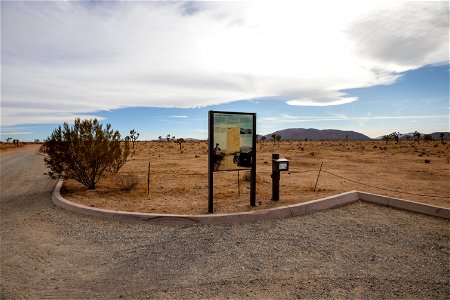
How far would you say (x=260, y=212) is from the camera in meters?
6.39

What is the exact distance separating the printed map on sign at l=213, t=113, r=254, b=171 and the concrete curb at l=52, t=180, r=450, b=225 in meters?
1.28

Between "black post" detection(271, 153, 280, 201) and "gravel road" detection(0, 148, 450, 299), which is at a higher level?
"black post" detection(271, 153, 280, 201)

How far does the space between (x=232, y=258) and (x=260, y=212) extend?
1.97m

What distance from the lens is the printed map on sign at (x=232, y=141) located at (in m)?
6.96

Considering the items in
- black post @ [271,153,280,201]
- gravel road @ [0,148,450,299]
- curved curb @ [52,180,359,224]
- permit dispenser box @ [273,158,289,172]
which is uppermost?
permit dispenser box @ [273,158,289,172]

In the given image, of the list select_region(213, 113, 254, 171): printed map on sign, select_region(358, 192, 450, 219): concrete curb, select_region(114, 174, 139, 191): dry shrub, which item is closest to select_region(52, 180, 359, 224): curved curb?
select_region(358, 192, 450, 219): concrete curb

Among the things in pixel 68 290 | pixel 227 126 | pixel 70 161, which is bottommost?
pixel 68 290

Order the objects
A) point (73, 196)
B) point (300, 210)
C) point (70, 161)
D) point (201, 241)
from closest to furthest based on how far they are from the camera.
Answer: point (201, 241) → point (300, 210) → point (73, 196) → point (70, 161)

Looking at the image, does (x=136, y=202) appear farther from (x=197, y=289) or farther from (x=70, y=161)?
(x=197, y=289)

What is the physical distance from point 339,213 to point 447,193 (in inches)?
224

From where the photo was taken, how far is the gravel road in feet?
12.3

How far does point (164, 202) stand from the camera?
26.2ft

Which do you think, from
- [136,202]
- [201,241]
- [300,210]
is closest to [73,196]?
[136,202]

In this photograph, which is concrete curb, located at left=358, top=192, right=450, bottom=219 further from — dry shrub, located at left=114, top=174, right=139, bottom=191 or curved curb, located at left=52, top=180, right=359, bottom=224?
dry shrub, located at left=114, top=174, right=139, bottom=191
